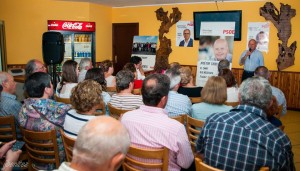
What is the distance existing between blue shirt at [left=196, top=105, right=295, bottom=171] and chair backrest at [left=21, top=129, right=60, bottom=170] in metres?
1.20

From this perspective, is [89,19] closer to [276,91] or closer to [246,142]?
[276,91]

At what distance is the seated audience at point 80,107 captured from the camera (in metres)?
2.24

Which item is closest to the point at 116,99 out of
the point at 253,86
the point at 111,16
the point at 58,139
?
the point at 58,139

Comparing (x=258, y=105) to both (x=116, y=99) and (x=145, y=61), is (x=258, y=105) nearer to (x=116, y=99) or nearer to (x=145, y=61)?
(x=116, y=99)

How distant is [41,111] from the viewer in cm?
244

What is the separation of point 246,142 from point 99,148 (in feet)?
3.30

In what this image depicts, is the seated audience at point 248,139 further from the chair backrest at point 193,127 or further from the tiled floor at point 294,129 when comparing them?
the tiled floor at point 294,129

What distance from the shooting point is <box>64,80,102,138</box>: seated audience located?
2.24 meters

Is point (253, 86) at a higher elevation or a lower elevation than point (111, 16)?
lower

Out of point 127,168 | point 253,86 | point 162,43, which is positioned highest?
point 162,43

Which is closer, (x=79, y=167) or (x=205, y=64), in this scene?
(x=79, y=167)

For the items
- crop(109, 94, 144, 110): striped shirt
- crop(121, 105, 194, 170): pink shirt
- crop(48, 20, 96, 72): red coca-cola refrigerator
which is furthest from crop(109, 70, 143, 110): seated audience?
crop(48, 20, 96, 72): red coca-cola refrigerator

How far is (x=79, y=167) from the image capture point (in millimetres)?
Result: 1175

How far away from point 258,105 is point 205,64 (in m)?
5.93
